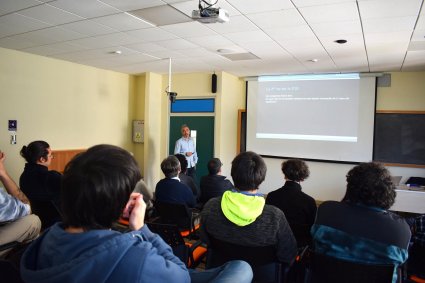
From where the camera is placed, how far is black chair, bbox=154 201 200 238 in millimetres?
3020

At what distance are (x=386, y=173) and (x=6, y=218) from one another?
2.54 m

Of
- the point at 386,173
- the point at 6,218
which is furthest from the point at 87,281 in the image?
the point at 6,218

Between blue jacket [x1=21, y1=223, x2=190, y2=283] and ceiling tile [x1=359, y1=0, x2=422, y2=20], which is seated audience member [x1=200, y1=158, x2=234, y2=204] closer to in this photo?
ceiling tile [x1=359, y1=0, x2=422, y2=20]

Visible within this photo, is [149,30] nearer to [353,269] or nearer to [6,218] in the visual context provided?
[6,218]

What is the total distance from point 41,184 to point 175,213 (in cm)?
123

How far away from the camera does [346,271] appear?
164cm

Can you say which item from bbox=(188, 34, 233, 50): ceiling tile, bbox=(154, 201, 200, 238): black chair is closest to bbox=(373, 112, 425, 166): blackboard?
bbox=(188, 34, 233, 50): ceiling tile

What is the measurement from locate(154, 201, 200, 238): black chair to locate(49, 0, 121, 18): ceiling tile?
76.1 inches

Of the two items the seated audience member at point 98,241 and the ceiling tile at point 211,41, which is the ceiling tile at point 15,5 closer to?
the ceiling tile at point 211,41

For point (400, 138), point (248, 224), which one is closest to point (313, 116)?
point (400, 138)

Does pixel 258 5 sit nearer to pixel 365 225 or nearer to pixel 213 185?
pixel 213 185

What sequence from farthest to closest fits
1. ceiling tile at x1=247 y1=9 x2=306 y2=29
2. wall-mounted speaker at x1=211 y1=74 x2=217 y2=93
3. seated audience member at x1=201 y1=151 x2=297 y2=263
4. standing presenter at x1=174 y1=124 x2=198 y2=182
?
wall-mounted speaker at x1=211 y1=74 x2=217 y2=93
standing presenter at x1=174 y1=124 x2=198 y2=182
ceiling tile at x1=247 y1=9 x2=306 y2=29
seated audience member at x1=201 y1=151 x2=297 y2=263

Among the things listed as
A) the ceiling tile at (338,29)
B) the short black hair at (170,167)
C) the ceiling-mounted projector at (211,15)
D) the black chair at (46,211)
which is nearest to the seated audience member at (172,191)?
the short black hair at (170,167)

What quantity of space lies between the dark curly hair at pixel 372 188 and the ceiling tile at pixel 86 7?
263cm
